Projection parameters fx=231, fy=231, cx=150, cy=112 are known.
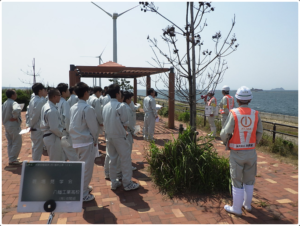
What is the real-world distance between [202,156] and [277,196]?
144cm

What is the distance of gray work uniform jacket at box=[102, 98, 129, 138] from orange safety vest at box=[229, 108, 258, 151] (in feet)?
6.15

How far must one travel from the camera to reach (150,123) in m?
8.18

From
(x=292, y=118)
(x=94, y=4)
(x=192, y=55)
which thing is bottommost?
(x=292, y=118)

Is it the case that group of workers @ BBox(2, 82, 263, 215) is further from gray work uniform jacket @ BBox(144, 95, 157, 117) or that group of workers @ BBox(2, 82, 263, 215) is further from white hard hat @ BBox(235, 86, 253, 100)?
gray work uniform jacket @ BBox(144, 95, 157, 117)

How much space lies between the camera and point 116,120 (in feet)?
13.5

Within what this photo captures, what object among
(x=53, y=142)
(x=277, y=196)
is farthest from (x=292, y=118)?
(x=53, y=142)

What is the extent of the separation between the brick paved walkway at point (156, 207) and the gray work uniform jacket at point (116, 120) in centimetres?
110

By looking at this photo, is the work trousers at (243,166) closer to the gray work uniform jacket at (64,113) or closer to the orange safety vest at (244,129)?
the orange safety vest at (244,129)

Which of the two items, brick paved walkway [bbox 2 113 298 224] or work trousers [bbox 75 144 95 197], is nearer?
brick paved walkway [bbox 2 113 298 224]

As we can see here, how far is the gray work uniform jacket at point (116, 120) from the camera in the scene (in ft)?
13.5

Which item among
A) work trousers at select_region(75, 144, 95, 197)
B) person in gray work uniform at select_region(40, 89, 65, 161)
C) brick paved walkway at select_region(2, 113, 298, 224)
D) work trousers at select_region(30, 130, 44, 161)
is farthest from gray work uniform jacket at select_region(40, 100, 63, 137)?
brick paved walkway at select_region(2, 113, 298, 224)

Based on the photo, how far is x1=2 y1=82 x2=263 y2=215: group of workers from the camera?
3420 millimetres

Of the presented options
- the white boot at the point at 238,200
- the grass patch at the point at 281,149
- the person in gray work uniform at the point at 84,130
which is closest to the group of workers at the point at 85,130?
the person in gray work uniform at the point at 84,130

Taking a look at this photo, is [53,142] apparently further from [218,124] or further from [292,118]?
[292,118]
